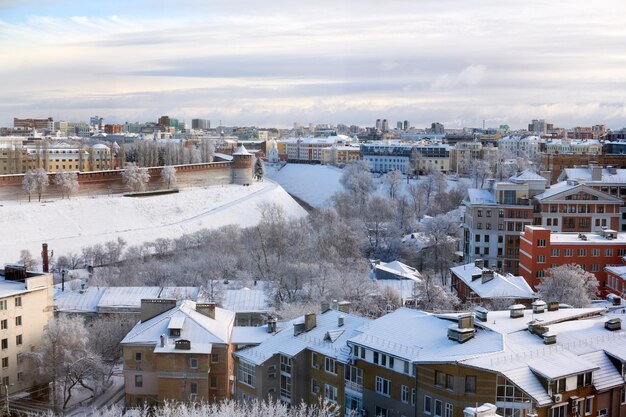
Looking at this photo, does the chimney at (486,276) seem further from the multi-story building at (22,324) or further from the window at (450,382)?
the multi-story building at (22,324)

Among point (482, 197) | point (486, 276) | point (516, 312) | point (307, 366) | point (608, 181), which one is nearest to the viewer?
point (516, 312)

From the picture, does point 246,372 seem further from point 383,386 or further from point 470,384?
point 470,384

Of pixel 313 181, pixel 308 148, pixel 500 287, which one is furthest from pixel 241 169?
pixel 500 287

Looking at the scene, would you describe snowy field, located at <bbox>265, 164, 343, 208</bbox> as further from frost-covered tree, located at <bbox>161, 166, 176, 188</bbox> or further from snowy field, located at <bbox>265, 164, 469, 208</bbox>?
frost-covered tree, located at <bbox>161, 166, 176, 188</bbox>

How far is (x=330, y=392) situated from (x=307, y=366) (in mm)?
803

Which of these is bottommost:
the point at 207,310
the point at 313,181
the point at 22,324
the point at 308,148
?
the point at 22,324

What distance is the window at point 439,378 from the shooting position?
1388 cm

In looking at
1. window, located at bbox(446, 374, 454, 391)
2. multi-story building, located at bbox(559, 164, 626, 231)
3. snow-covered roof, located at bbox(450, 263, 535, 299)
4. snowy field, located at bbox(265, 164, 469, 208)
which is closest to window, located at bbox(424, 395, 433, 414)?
window, located at bbox(446, 374, 454, 391)

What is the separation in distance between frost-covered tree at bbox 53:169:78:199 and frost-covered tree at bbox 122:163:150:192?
Answer: 423 cm

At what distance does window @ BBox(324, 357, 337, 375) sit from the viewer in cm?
1622

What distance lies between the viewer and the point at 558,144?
282ft

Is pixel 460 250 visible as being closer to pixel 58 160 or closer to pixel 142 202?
pixel 142 202

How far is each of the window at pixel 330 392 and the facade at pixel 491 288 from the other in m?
10.0

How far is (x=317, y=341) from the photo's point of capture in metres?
16.9
